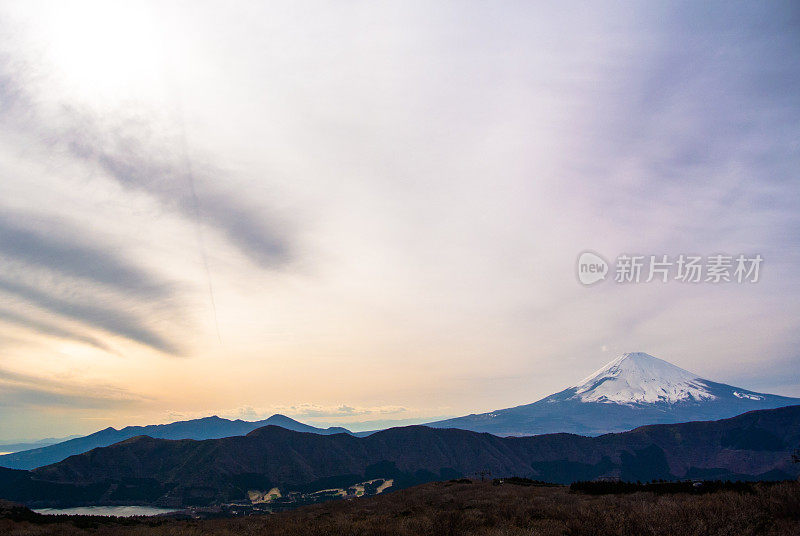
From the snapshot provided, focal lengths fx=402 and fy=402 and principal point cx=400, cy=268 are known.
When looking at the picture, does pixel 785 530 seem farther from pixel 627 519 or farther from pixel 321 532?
pixel 321 532

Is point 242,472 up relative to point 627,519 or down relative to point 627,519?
down

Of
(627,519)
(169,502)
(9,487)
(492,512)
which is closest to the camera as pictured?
(627,519)

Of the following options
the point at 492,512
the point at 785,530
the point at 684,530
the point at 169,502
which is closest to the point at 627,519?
the point at 684,530

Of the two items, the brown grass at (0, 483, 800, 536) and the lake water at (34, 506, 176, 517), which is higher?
the brown grass at (0, 483, 800, 536)

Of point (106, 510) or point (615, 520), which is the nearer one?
point (615, 520)

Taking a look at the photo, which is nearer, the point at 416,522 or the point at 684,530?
the point at 684,530

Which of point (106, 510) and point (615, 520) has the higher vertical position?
point (615, 520)

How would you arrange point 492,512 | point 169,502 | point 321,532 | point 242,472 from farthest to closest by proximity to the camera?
point 242,472
point 169,502
point 492,512
point 321,532

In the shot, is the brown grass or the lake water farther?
the lake water

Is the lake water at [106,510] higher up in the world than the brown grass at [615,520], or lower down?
lower down

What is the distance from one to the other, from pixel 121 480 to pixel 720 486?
234772 millimetres

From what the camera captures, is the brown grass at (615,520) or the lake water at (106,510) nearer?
the brown grass at (615,520)

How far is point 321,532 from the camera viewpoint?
1845cm

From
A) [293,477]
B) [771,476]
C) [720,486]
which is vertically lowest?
[771,476]
